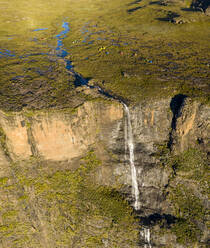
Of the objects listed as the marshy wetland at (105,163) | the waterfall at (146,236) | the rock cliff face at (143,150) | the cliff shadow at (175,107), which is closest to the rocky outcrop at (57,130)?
the rock cliff face at (143,150)

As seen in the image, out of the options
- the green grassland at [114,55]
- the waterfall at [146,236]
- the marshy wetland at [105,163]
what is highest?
the green grassland at [114,55]

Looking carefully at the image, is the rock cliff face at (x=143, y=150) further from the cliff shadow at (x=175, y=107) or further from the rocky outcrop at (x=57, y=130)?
the cliff shadow at (x=175, y=107)

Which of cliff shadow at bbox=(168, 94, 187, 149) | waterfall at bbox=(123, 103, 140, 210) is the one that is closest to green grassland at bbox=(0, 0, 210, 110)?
cliff shadow at bbox=(168, 94, 187, 149)

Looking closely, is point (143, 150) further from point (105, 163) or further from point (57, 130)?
point (57, 130)

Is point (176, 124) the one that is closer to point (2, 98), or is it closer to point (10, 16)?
point (2, 98)

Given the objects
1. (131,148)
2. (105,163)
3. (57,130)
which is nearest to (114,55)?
(131,148)

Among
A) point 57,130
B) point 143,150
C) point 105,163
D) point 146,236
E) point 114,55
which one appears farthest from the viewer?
point 114,55

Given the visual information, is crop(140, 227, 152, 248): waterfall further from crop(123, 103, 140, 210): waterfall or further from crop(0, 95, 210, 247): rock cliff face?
crop(123, 103, 140, 210): waterfall

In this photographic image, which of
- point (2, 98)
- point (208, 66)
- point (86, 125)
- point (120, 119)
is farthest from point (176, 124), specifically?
point (2, 98)

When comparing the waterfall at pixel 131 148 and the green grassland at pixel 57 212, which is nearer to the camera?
the green grassland at pixel 57 212
